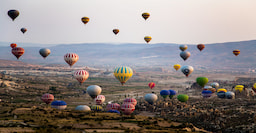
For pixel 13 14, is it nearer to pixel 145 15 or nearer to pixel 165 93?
pixel 145 15

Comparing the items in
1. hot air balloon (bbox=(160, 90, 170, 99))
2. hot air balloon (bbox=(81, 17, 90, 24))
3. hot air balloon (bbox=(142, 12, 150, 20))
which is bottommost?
hot air balloon (bbox=(160, 90, 170, 99))

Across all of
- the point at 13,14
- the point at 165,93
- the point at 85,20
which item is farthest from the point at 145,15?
the point at 13,14

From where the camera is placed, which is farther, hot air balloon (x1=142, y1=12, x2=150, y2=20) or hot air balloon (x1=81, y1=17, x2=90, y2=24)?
hot air balloon (x1=142, y1=12, x2=150, y2=20)

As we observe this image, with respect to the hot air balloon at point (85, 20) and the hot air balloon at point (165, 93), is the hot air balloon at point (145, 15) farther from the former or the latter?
the hot air balloon at point (165, 93)

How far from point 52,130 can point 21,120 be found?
9710mm

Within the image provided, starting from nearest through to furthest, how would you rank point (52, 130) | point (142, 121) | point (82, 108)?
point (52, 130) < point (142, 121) < point (82, 108)

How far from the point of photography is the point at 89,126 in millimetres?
43938

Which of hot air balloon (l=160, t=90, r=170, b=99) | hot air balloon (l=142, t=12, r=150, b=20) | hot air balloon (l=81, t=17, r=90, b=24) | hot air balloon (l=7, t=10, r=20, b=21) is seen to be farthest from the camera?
hot air balloon (l=142, t=12, r=150, b=20)

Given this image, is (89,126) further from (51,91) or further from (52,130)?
(51,91)

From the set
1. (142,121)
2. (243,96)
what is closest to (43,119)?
(142,121)

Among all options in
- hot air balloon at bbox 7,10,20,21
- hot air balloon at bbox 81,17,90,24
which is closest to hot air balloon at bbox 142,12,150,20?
hot air balloon at bbox 81,17,90,24

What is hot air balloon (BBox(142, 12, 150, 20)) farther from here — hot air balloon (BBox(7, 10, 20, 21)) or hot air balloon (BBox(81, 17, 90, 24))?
hot air balloon (BBox(7, 10, 20, 21))

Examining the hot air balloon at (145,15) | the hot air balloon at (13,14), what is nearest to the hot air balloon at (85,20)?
the hot air balloon at (145,15)

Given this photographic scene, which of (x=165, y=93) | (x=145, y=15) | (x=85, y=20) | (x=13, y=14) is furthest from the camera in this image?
(x=145, y=15)
